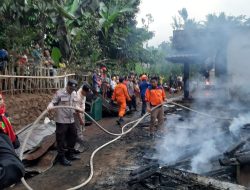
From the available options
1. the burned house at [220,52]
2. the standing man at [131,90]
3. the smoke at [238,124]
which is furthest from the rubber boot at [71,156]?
the standing man at [131,90]

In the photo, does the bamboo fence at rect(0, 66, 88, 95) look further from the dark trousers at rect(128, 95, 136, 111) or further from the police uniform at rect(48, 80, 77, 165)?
the dark trousers at rect(128, 95, 136, 111)

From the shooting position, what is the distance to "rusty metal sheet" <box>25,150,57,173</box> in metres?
6.91

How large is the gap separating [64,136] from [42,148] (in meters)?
0.55

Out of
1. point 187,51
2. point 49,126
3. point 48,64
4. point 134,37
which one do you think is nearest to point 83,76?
point 48,64

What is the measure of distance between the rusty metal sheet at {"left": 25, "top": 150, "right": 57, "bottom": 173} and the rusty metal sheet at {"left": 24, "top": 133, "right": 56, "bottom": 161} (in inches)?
5.6

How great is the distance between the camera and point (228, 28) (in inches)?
490

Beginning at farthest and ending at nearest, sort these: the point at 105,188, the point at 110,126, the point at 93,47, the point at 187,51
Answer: the point at 93,47 → the point at 187,51 → the point at 110,126 → the point at 105,188

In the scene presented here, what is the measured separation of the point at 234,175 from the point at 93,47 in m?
14.6

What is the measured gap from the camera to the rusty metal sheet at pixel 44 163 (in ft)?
22.7

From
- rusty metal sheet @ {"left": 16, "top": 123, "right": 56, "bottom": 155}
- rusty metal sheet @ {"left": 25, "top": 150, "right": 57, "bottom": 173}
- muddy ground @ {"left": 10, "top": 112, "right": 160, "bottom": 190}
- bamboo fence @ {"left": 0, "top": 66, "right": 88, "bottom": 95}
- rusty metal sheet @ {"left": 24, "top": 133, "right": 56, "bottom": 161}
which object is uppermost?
bamboo fence @ {"left": 0, "top": 66, "right": 88, "bottom": 95}

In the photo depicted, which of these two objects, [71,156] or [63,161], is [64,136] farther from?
[71,156]

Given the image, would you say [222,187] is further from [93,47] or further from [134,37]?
[134,37]

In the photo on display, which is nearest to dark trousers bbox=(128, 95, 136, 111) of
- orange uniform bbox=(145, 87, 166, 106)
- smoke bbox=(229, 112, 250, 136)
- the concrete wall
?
the concrete wall

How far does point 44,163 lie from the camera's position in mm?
7254
